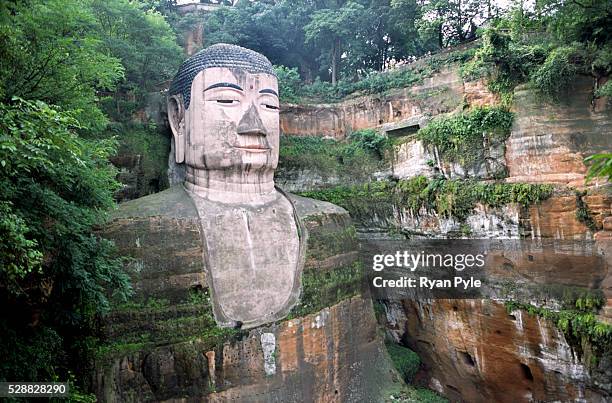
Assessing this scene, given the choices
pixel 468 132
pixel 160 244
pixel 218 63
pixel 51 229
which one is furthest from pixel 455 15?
pixel 51 229

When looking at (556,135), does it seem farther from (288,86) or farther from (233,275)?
(288,86)

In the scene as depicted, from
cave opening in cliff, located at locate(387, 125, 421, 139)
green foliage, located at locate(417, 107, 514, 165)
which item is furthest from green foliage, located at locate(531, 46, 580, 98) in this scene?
cave opening in cliff, located at locate(387, 125, 421, 139)

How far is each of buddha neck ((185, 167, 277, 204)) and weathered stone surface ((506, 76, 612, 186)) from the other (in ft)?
21.5

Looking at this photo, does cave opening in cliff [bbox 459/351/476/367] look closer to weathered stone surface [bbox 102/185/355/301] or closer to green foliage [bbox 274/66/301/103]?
weathered stone surface [bbox 102/185/355/301]

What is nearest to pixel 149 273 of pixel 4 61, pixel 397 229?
pixel 4 61

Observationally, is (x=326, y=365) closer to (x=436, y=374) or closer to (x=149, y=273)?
(x=149, y=273)

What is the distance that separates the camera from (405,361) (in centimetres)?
1233

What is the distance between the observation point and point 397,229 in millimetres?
12875

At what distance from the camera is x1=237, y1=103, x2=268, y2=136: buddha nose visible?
→ 8.93 m

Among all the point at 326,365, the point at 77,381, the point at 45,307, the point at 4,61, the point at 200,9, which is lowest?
the point at 326,365

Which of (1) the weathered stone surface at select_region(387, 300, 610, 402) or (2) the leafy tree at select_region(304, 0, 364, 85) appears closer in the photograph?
(1) the weathered stone surface at select_region(387, 300, 610, 402)

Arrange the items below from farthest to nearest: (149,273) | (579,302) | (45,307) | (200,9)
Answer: (200,9) < (579,302) < (149,273) < (45,307)

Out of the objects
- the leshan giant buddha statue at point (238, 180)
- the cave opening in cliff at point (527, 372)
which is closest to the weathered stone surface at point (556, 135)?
the cave opening in cliff at point (527, 372)

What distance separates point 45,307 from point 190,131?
4389 mm
